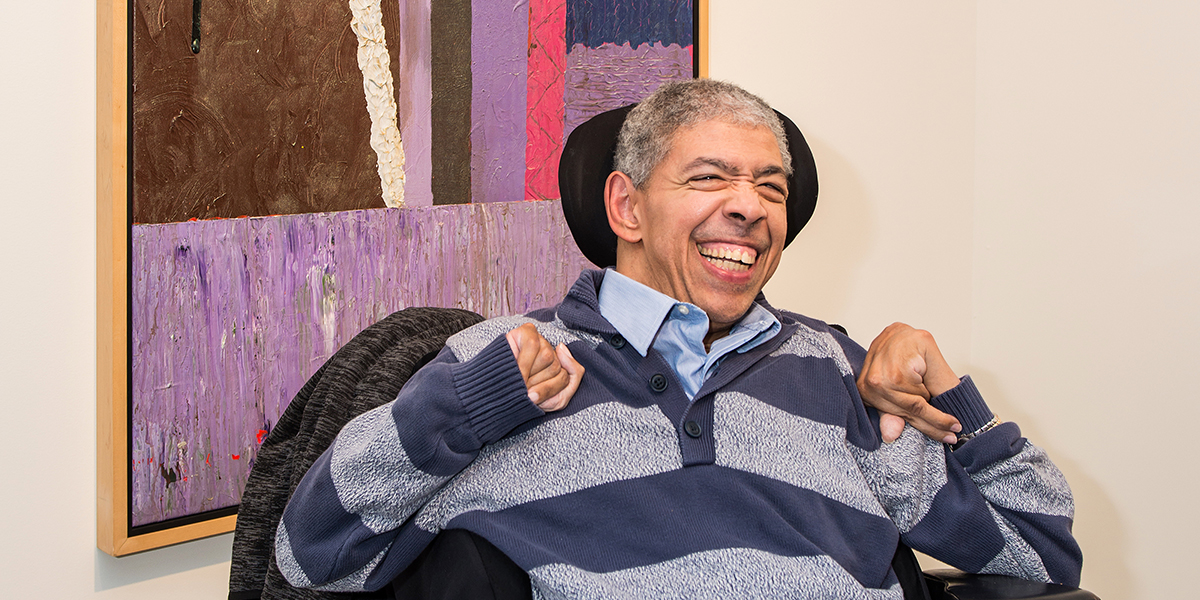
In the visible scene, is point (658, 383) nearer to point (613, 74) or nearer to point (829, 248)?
point (613, 74)

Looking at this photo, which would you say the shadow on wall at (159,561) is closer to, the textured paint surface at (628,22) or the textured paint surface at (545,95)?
the textured paint surface at (545,95)

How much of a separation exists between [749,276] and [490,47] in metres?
0.78

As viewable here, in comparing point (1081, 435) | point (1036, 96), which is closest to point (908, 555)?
point (1081, 435)

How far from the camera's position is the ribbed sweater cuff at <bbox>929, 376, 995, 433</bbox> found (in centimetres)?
140

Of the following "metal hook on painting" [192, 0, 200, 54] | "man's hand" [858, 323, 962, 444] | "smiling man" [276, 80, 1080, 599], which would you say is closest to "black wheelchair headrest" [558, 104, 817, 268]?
"smiling man" [276, 80, 1080, 599]

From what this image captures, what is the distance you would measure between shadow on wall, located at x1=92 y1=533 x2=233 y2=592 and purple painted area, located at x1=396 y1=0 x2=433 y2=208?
28.8 inches

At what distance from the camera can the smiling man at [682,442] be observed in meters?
1.12

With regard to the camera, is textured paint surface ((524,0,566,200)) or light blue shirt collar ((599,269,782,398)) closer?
light blue shirt collar ((599,269,782,398))

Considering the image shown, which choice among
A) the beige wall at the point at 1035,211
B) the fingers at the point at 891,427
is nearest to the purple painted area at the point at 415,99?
the beige wall at the point at 1035,211

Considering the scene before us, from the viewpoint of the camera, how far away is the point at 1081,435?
2.59 meters

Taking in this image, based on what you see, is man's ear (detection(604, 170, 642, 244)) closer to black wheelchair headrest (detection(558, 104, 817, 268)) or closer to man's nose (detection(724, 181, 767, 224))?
black wheelchair headrest (detection(558, 104, 817, 268))

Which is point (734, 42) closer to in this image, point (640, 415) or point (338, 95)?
point (338, 95)

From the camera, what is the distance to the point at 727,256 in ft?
4.73

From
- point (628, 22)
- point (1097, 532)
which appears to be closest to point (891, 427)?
point (628, 22)
